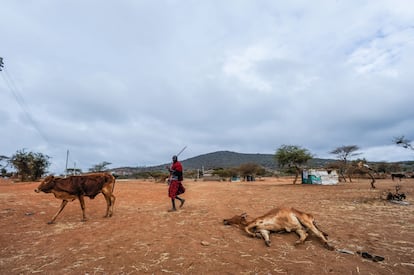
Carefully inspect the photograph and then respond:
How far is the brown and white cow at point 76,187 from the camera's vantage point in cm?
736

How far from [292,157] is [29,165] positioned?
109 ft

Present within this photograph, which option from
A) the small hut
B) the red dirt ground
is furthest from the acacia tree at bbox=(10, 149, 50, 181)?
the small hut

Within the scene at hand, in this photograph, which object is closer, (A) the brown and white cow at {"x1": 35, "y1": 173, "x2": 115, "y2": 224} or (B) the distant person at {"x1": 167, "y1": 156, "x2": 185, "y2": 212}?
(A) the brown and white cow at {"x1": 35, "y1": 173, "x2": 115, "y2": 224}

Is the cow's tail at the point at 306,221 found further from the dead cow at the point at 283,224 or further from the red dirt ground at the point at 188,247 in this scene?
the red dirt ground at the point at 188,247

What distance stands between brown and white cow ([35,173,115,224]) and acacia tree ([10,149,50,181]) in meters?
25.6

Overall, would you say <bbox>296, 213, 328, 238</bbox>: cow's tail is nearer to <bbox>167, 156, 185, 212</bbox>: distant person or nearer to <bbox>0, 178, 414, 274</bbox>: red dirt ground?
<bbox>0, 178, 414, 274</bbox>: red dirt ground

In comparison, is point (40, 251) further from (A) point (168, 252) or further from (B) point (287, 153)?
(B) point (287, 153)

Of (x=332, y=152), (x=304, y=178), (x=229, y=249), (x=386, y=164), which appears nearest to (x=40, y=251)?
(x=229, y=249)

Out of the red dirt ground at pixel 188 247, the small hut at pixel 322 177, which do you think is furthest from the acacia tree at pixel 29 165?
the small hut at pixel 322 177

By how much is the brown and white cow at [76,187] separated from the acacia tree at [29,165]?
2560 centimetres

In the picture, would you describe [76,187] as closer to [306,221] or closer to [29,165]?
[306,221]

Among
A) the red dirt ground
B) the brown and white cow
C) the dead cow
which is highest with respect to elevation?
the brown and white cow

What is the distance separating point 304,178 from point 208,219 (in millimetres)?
26482

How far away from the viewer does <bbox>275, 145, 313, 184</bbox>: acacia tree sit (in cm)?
3120
